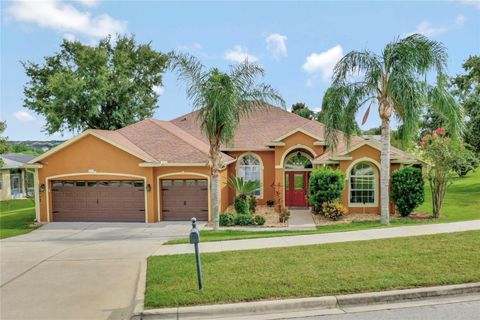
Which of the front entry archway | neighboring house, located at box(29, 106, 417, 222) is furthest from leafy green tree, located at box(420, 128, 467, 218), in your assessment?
the front entry archway

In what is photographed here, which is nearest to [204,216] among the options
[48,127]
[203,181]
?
[203,181]

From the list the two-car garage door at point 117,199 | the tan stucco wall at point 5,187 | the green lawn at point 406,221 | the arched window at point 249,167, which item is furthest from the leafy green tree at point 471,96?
the tan stucco wall at point 5,187

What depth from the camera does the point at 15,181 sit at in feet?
109

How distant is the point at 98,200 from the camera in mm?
17562

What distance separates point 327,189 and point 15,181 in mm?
30531

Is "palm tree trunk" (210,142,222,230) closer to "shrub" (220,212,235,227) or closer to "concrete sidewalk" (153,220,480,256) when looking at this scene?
"shrub" (220,212,235,227)

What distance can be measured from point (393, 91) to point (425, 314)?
10.1 metres

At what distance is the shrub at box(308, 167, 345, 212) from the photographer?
16922 mm

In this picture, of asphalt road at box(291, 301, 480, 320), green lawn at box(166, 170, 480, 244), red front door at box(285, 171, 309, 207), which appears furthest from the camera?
red front door at box(285, 171, 309, 207)

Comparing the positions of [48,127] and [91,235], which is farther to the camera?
[48,127]

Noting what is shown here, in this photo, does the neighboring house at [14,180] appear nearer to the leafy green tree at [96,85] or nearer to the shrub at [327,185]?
the leafy green tree at [96,85]

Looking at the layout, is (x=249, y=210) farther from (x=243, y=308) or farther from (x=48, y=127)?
(x=48, y=127)

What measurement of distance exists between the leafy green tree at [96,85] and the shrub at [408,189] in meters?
23.4

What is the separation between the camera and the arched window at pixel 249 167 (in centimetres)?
2186
